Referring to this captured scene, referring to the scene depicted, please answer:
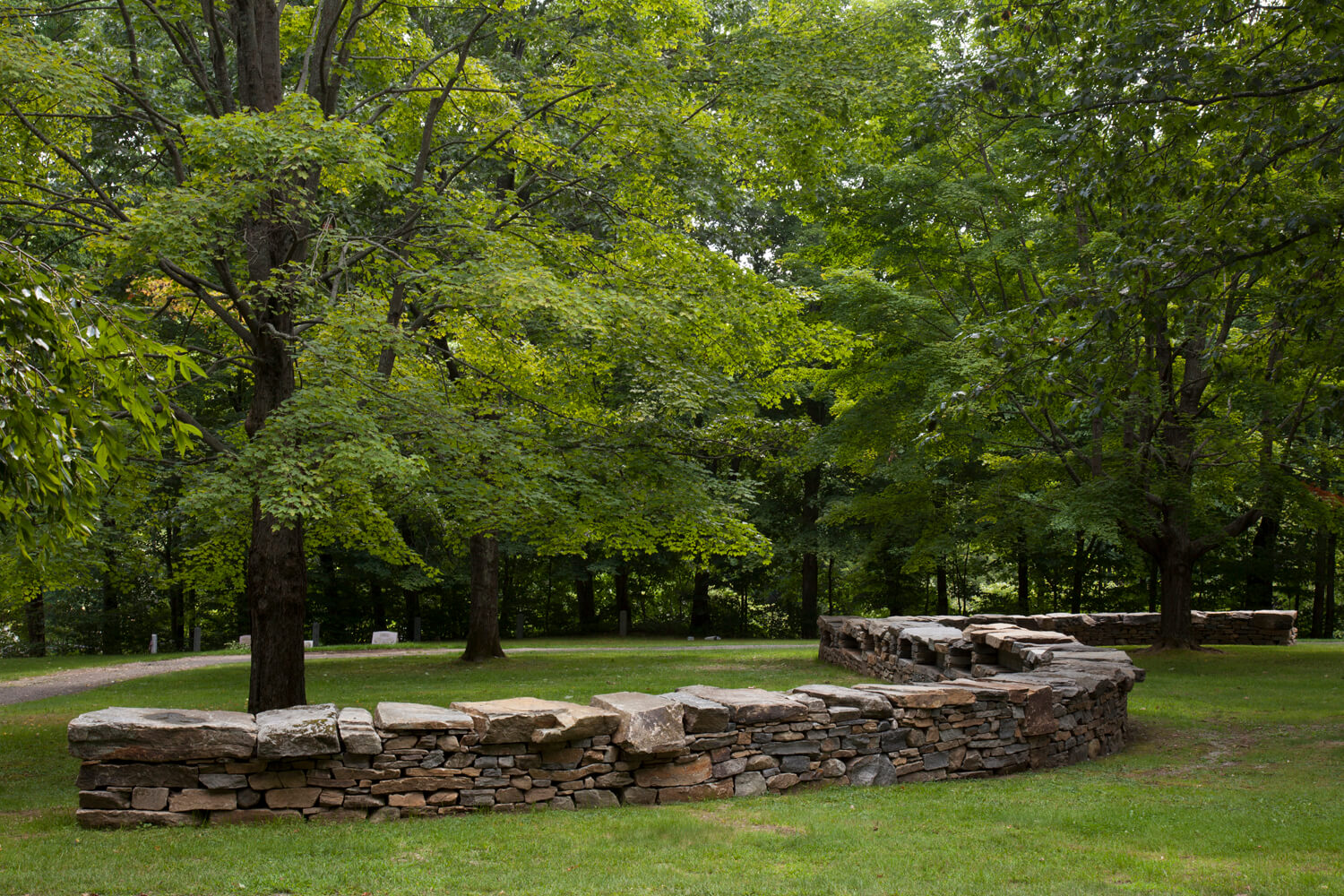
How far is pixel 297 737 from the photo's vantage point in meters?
6.41

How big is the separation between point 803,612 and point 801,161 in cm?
2030

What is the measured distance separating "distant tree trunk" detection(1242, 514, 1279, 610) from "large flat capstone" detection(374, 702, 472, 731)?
2711 centimetres

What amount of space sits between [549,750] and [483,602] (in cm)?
1227

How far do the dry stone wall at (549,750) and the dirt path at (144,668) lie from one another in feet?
33.7

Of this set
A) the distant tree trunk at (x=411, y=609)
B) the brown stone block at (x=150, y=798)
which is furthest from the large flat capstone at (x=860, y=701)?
the distant tree trunk at (x=411, y=609)

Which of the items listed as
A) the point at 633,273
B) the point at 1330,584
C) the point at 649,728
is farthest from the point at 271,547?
the point at 1330,584

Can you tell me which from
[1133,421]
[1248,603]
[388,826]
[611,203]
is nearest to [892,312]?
[1133,421]

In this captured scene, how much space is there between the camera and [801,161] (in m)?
12.8

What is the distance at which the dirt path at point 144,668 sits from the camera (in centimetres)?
1619

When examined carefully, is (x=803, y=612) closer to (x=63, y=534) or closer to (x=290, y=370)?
(x=290, y=370)

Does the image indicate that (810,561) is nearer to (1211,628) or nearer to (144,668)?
(1211,628)

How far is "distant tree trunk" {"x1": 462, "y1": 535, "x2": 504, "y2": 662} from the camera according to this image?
60.8 ft

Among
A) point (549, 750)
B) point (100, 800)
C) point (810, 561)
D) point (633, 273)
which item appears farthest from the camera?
point (810, 561)

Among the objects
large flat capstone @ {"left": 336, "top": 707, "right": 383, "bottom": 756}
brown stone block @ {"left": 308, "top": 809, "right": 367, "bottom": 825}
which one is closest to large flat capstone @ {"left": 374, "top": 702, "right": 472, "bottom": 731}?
large flat capstone @ {"left": 336, "top": 707, "right": 383, "bottom": 756}
